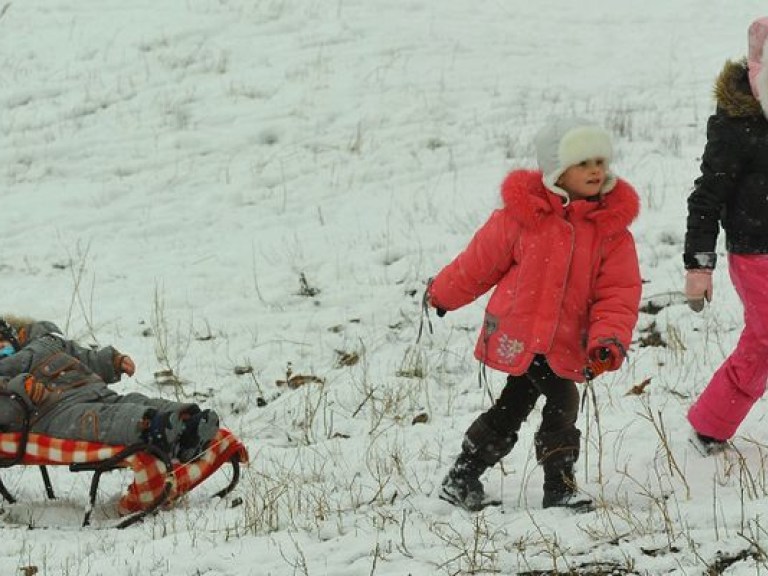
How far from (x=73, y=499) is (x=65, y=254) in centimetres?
394

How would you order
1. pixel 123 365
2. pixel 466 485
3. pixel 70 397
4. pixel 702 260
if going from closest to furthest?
pixel 702 260 < pixel 466 485 < pixel 70 397 < pixel 123 365

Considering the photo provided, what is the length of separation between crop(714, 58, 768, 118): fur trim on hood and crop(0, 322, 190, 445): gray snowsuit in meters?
2.73

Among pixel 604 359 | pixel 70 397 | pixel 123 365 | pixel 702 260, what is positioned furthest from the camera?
pixel 123 365

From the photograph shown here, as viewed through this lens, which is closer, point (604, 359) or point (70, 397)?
point (604, 359)

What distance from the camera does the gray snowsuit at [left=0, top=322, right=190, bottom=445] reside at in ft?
16.8

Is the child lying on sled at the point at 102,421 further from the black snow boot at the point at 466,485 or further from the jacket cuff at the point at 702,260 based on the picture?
the jacket cuff at the point at 702,260

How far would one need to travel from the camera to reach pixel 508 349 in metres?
4.52

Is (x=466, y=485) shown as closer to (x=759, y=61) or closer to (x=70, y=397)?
(x=70, y=397)

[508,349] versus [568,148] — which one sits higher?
[568,148]

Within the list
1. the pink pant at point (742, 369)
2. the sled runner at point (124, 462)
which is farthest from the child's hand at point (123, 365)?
the pink pant at point (742, 369)

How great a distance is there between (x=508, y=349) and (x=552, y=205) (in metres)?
0.60

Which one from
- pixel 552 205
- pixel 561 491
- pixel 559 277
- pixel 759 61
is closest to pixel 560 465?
pixel 561 491

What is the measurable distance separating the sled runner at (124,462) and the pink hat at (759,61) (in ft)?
9.26

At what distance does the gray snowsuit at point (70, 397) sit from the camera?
5113mm
